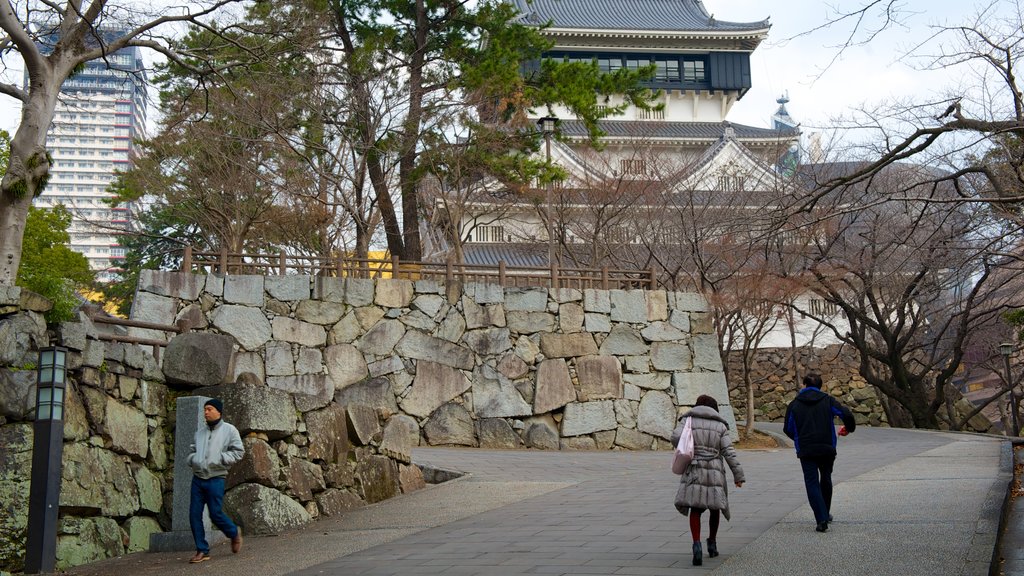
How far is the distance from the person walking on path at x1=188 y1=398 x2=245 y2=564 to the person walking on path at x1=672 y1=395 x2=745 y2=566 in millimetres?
3965

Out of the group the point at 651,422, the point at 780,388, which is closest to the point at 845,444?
the point at 651,422

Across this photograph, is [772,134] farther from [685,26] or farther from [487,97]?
[487,97]

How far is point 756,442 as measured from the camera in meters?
21.5

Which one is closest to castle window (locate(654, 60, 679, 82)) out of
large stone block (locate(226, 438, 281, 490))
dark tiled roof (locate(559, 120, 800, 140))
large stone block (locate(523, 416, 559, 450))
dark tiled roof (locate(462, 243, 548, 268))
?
dark tiled roof (locate(559, 120, 800, 140))

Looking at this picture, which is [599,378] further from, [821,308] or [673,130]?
[673,130]

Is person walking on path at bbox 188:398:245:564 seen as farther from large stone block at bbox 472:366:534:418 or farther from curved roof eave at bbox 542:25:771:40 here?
curved roof eave at bbox 542:25:771:40

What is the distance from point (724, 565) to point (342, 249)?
20262mm

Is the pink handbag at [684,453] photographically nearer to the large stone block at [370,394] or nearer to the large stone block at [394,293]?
the large stone block at [370,394]

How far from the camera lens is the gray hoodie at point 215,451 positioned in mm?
8664

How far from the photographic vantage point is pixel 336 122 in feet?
66.2

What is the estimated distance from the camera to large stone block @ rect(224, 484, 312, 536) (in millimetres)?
10172

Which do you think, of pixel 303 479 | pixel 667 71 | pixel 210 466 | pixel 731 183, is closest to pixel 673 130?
pixel 667 71

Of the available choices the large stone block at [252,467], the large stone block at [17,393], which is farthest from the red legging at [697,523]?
the large stone block at [17,393]

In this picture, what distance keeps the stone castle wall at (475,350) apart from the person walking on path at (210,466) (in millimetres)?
9282
